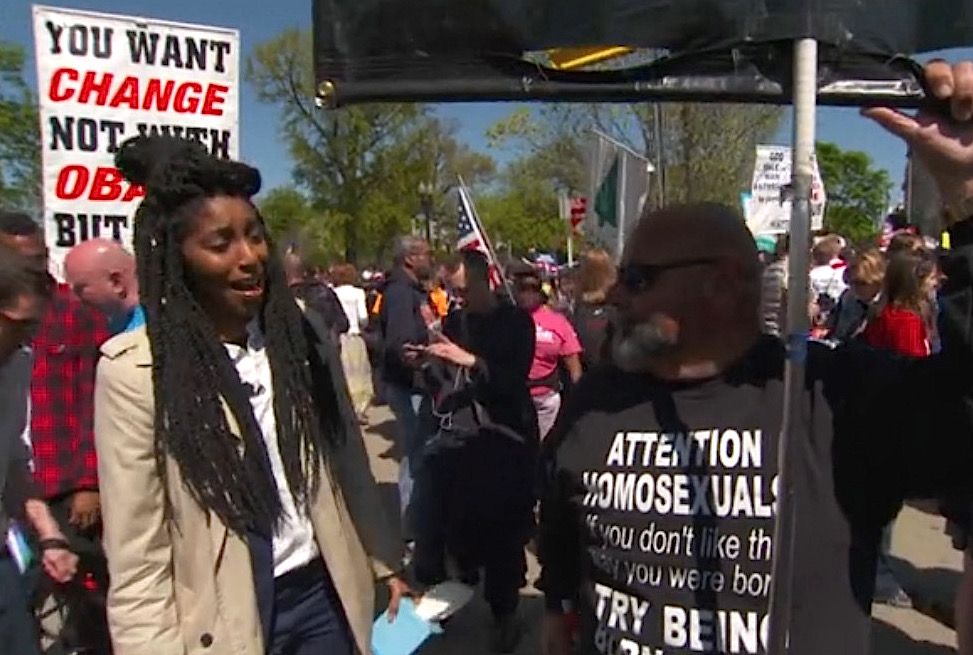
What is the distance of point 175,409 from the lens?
225 centimetres

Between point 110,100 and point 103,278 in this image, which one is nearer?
point 103,278

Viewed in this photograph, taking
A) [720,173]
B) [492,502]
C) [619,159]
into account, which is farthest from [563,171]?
[492,502]

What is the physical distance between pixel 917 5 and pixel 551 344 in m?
4.67

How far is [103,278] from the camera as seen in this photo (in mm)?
3750

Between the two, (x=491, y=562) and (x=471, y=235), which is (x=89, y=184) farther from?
(x=491, y=562)

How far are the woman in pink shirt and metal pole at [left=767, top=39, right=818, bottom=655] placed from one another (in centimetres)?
438

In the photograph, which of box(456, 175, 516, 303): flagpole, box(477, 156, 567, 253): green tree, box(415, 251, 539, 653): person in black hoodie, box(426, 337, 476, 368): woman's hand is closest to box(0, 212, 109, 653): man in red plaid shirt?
box(426, 337, 476, 368): woman's hand

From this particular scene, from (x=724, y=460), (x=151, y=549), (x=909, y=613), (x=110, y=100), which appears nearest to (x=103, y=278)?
(x=110, y=100)

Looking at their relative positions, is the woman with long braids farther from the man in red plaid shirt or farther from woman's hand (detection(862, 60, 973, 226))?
woman's hand (detection(862, 60, 973, 226))

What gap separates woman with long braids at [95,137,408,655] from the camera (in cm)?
222

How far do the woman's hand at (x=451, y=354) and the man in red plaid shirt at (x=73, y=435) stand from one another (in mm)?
1481

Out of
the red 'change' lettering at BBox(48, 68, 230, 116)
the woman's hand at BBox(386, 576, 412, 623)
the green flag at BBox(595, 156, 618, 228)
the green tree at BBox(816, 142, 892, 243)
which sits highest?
the green tree at BBox(816, 142, 892, 243)

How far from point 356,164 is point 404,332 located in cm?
3704

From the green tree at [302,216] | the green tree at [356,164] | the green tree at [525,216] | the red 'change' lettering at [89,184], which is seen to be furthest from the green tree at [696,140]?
the green tree at [525,216]
